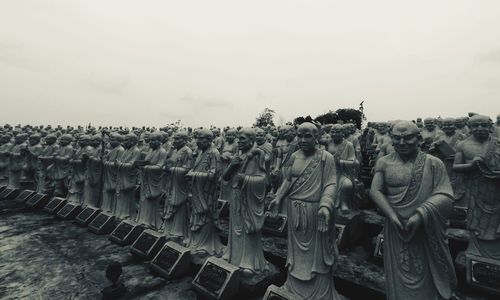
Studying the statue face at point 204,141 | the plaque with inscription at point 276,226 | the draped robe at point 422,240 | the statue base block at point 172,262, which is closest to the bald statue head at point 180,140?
the statue face at point 204,141

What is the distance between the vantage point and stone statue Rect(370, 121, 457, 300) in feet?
12.2

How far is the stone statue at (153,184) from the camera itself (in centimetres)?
934

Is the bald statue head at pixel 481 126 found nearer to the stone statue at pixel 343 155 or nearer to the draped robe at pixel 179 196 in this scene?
the stone statue at pixel 343 155

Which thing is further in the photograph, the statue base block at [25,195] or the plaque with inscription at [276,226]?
the statue base block at [25,195]

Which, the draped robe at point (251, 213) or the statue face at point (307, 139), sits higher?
the statue face at point (307, 139)

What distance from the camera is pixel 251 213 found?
21.3ft

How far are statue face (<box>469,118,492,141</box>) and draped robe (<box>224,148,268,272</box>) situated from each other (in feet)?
16.5

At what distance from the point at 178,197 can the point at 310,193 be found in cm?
489

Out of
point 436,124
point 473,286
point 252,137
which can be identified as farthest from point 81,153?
point 436,124

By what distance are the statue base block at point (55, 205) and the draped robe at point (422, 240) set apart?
1349 cm

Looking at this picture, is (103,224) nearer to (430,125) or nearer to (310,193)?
(310,193)

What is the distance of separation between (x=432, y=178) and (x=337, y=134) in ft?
20.2

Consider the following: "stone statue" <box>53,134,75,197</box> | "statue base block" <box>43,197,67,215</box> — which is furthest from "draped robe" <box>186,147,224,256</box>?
"stone statue" <box>53,134,75,197</box>

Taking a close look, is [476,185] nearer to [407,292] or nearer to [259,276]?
[407,292]
